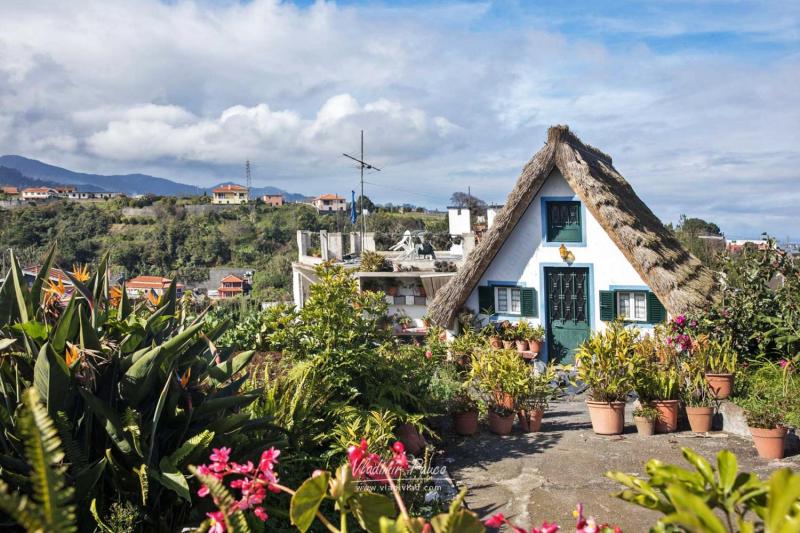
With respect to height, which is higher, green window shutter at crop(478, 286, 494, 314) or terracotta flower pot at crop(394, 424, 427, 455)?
green window shutter at crop(478, 286, 494, 314)

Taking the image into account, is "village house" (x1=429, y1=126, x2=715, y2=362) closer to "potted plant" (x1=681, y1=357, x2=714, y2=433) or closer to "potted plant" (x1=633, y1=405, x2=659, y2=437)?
"potted plant" (x1=681, y1=357, x2=714, y2=433)

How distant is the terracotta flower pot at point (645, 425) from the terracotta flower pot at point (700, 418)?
378 millimetres

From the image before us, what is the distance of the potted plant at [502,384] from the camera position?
708cm

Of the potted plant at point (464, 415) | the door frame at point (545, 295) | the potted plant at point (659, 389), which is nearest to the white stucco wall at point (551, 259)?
the door frame at point (545, 295)

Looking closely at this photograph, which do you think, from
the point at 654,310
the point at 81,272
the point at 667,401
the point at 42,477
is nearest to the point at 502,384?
the point at 667,401

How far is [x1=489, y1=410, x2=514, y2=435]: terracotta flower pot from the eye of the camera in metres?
7.07

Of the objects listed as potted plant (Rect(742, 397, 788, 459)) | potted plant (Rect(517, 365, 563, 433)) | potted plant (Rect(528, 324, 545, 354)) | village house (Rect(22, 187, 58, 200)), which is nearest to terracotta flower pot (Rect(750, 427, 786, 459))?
potted plant (Rect(742, 397, 788, 459))

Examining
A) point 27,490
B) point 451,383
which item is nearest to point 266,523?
point 27,490

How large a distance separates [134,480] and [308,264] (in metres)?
18.4

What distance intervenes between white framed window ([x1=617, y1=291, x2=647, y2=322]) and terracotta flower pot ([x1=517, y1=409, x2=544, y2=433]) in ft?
16.0

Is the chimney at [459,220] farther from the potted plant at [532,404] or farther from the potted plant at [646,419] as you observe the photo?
the potted plant at [646,419]

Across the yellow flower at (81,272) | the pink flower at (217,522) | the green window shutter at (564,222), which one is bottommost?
the pink flower at (217,522)

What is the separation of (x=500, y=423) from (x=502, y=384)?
1.36ft

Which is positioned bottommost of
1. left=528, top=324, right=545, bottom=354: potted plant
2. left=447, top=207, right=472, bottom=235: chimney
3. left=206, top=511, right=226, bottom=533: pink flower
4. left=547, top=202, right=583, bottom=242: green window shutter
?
left=528, top=324, right=545, bottom=354: potted plant
